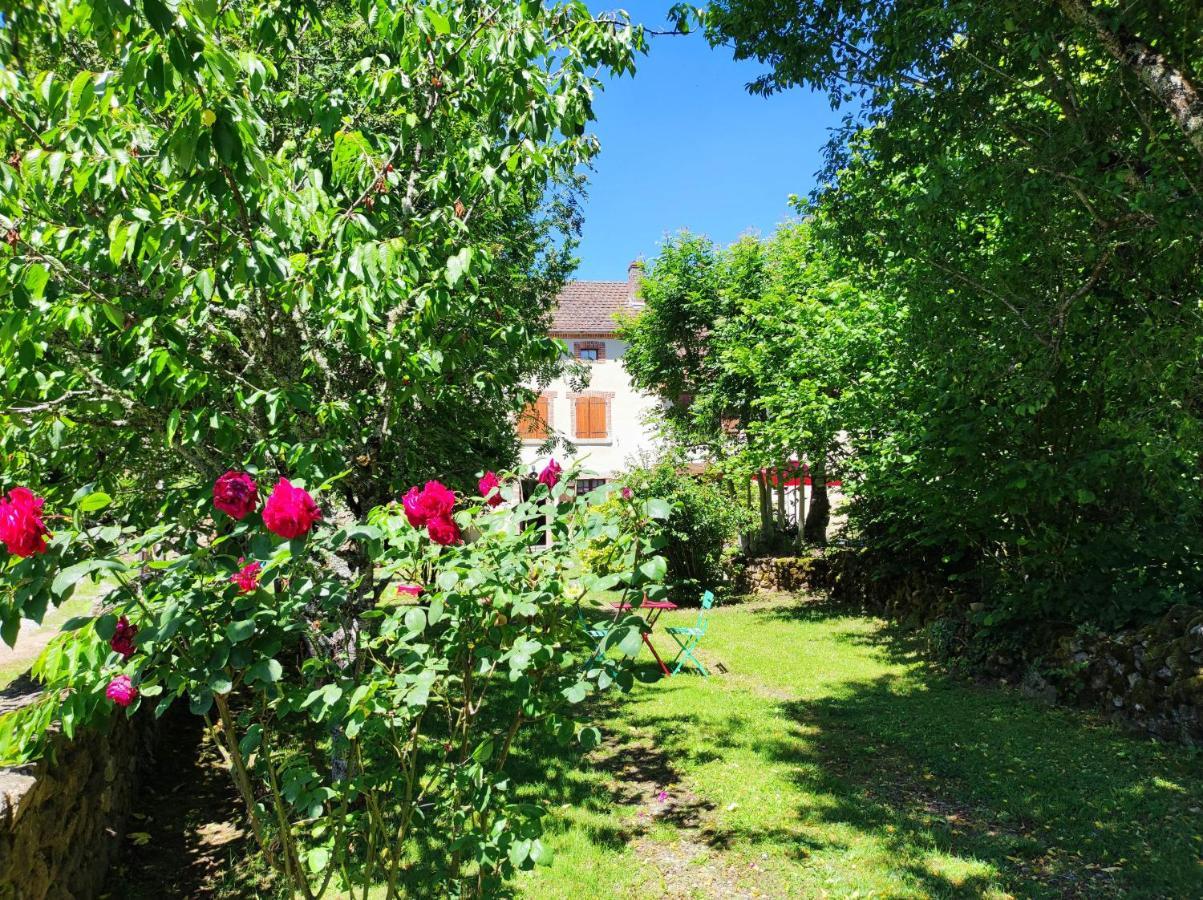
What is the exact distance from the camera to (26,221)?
298 centimetres

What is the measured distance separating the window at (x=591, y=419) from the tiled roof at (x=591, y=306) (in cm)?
266

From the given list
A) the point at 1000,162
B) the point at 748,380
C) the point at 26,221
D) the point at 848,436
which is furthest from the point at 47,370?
the point at 748,380

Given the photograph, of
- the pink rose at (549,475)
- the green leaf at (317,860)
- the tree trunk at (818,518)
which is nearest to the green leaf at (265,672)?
the green leaf at (317,860)

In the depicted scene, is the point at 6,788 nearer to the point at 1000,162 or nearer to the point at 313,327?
the point at 313,327

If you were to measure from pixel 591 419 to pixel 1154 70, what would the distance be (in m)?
20.8

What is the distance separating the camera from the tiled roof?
26112 millimetres

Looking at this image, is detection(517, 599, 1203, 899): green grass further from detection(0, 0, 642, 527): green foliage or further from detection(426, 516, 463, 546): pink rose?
detection(0, 0, 642, 527): green foliage

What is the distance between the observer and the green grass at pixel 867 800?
3801 mm

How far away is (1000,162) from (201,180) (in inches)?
216

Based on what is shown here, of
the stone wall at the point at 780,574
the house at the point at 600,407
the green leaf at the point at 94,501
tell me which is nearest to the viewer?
the green leaf at the point at 94,501

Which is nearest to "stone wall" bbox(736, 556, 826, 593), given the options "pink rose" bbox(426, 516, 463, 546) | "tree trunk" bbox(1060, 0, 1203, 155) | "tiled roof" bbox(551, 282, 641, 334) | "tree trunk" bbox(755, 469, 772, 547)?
"tree trunk" bbox(755, 469, 772, 547)

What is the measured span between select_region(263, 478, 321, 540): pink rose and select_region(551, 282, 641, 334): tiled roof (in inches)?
929

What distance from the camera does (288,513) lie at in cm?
181

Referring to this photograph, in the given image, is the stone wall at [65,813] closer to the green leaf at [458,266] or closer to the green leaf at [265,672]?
the green leaf at [265,672]
